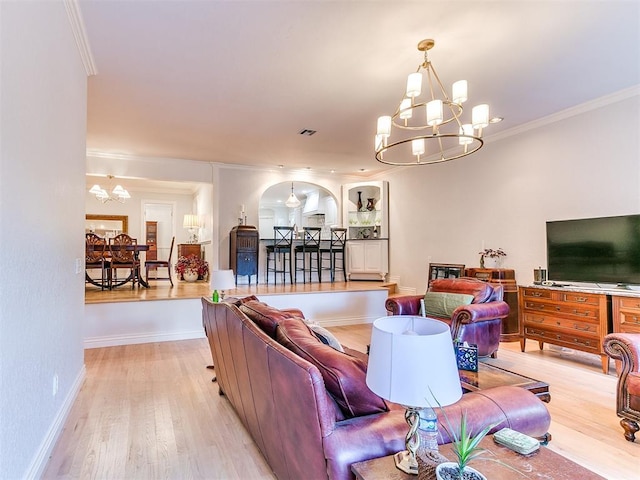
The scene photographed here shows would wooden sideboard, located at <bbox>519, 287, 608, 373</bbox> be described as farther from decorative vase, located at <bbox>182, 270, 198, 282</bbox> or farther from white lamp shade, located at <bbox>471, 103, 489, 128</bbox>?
decorative vase, located at <bbox>182, 270, 198, 282</bbox>

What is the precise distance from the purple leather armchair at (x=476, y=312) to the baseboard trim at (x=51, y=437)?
3207 millimetres

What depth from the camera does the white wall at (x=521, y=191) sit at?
3.95 m

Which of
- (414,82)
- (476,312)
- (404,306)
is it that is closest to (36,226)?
(414,82)

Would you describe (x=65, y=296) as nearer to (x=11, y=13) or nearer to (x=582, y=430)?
(x=11, y=13)

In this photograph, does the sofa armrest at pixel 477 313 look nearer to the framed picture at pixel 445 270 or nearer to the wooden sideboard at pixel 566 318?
the wooden sideboard at pixel 566 318

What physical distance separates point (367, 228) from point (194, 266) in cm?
426

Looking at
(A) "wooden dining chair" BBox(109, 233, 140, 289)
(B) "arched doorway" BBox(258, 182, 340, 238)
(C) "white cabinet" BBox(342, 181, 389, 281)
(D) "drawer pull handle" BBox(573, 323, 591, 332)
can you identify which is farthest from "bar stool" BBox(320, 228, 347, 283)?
(D) "drawer pull handle" BBox(573, 323, 591, 332)

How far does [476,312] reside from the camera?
11.8 ft

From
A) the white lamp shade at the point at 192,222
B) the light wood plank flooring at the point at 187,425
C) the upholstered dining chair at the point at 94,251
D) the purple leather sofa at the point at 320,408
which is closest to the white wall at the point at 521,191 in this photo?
the light wood plank flooring at the point at 187,425

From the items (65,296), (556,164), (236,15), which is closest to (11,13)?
(236,15)

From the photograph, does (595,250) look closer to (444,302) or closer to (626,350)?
(444,302)

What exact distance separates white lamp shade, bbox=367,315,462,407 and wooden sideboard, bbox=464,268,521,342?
160 inches

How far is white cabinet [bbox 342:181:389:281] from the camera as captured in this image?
309 inches

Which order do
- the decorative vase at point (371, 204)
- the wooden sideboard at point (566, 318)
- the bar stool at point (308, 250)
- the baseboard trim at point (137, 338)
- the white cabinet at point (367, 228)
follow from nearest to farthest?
the wooden sideboard at point (566, 318) → the baseboard trim at point (137, 338) → the bar stool at point (308, 250) → the white cabinet at point (367, 228) → the decorative vase at point (371, 204)
